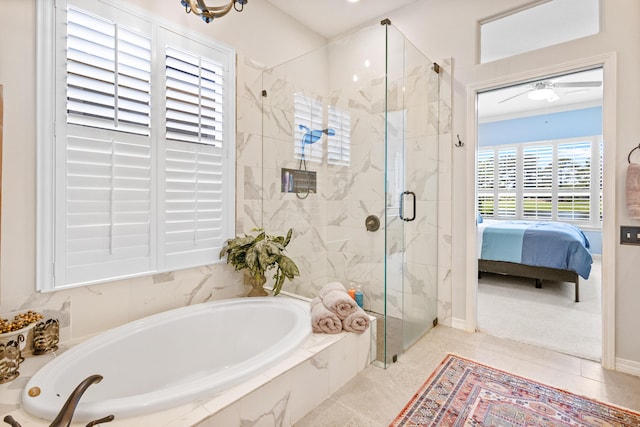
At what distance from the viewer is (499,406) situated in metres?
1.76

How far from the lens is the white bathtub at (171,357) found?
1.21 meters

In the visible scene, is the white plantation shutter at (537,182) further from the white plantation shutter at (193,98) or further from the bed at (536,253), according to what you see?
the white plantation shutter at (193,98)

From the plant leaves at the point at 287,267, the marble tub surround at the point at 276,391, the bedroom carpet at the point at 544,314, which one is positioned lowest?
the bedroom carpet at the point at 544,314

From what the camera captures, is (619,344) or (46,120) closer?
(46,120)

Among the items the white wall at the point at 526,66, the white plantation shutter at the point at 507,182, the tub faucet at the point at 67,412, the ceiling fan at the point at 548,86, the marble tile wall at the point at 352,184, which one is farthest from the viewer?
the white plantation shutter at the point at 507,182

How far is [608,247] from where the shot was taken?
7.00ft

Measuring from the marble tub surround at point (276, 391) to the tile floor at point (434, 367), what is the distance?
9 centimetres

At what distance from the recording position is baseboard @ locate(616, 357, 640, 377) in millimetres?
2062

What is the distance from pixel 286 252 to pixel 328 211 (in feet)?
1.78

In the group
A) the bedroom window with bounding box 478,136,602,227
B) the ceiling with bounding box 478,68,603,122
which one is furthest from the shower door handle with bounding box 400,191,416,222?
the bedroom window with bounding box 478,136,602,227

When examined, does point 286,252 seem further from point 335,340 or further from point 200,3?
point 200,3

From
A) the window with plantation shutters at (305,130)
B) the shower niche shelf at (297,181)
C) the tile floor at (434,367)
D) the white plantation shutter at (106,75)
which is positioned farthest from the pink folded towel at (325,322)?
the white plantation shutter at (106,75)

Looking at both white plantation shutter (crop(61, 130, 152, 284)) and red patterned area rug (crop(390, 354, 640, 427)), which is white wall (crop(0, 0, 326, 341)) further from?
red patterned area rug (crop(390, 354, 640, 427))

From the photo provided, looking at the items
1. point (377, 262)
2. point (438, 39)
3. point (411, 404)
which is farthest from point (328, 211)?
point (438, 39)
